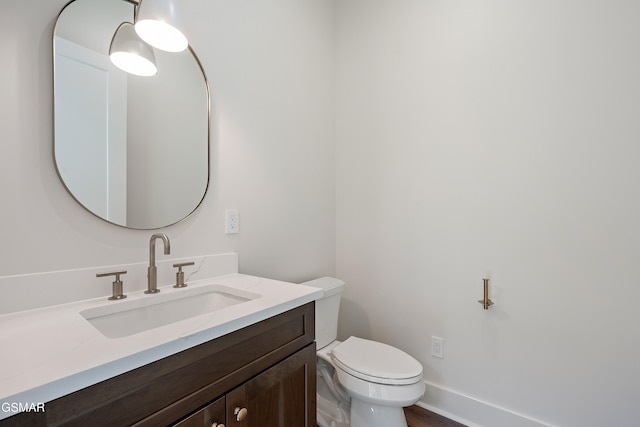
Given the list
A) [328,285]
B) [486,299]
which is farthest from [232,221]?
[486,299]

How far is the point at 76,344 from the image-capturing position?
0.63 metres

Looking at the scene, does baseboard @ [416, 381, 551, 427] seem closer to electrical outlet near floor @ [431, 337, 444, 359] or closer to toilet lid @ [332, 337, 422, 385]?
electrical outlet near floor @ [431, 337, 444, 359]

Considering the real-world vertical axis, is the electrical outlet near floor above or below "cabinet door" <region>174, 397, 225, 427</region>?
below

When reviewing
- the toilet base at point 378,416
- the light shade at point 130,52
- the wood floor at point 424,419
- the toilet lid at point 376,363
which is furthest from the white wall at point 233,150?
the wood floor at point 424,419

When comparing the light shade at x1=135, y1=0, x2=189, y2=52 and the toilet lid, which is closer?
the light shade at x1=135, y1=0, x2=189, y2=52

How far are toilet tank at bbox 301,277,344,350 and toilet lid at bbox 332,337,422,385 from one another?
95 mm

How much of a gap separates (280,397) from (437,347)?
1.12 meters

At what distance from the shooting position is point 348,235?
6.73 feet

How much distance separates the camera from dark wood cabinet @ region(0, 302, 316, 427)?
539mm

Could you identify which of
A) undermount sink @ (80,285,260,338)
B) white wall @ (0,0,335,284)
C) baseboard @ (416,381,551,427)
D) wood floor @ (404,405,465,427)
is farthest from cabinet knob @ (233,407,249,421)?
baseboard @ (416,381,551,427)

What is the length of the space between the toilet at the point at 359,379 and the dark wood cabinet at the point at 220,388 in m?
0.35

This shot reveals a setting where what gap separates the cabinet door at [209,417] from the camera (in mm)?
679

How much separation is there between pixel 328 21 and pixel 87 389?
2298mm

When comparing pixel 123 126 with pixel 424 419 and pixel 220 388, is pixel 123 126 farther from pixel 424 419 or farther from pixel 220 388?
pixel 424 419
